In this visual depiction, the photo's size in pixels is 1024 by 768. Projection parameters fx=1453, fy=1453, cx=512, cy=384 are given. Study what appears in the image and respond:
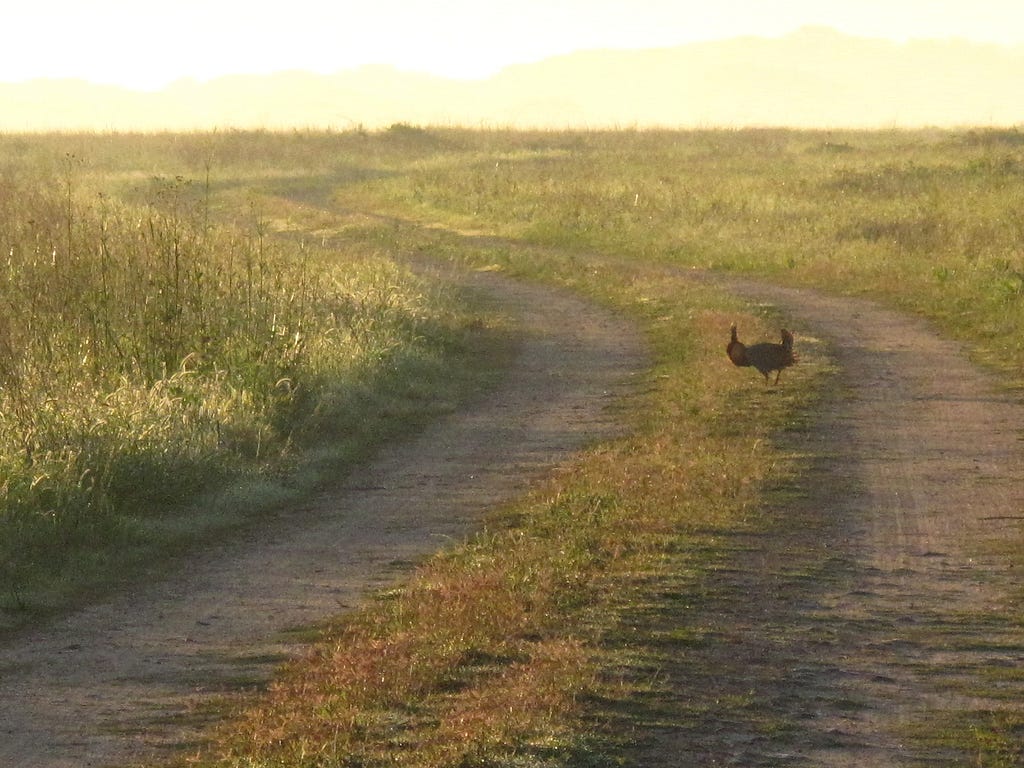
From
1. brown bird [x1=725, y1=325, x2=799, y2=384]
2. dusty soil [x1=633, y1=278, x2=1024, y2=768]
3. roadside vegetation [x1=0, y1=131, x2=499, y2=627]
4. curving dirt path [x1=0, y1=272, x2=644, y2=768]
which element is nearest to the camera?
dusty soil [x1=633, y1=278, x2=1024, y2=768]

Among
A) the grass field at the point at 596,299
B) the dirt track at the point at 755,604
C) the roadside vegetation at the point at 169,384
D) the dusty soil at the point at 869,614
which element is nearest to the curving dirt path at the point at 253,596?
the dirt track at the point at 755,604

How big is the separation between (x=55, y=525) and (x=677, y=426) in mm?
4683

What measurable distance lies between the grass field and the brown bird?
29 cm

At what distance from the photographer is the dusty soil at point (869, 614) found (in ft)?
16.2

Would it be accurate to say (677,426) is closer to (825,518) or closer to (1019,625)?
(825,518)

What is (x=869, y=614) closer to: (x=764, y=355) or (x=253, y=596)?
(x=253, y=596)

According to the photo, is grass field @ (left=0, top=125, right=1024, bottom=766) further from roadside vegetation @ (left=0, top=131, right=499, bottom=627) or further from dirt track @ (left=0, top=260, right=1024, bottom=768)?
dirt track @ (left=0, top=260, right=1024, bottom=768)

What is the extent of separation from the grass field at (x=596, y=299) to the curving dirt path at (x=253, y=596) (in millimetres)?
290

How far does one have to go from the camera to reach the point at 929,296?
18.3 meters

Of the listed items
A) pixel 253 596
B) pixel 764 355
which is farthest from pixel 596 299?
pixel 253 596

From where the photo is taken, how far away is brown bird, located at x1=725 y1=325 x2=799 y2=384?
11.9 metres

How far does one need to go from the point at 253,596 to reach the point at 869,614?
2868 millimetres

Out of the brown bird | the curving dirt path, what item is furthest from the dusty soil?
the curving dirt path

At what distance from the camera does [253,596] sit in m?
6.96
